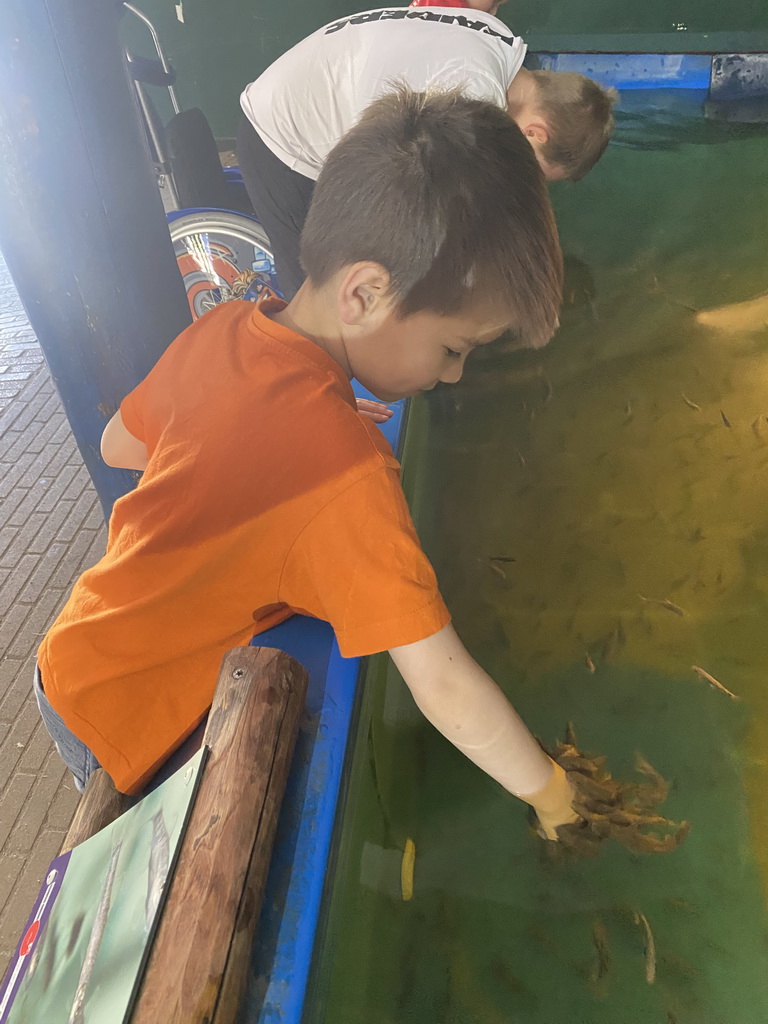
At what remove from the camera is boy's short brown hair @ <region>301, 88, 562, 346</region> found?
112 centimetres

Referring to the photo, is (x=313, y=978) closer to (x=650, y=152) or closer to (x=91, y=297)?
(x=91, y=297)

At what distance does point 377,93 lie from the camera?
198 centimetres

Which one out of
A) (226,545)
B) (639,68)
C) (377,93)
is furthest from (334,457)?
(639,68)

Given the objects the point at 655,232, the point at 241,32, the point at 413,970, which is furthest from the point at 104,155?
the point at 241,32

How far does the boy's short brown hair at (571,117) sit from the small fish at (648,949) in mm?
2021

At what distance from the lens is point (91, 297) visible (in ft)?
5.48

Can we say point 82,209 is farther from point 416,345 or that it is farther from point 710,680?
point 710,680

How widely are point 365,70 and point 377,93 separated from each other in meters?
0.10

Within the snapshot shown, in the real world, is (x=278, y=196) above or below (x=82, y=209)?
below

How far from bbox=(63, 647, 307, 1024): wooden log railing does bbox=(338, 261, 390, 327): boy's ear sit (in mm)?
570

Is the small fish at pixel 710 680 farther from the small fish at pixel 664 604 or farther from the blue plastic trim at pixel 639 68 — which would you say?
the blue plastic trim at pixel 639 68

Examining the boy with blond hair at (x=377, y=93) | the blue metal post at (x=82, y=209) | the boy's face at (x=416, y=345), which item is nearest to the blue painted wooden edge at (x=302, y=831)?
the boy's face at (x=416, y=345)

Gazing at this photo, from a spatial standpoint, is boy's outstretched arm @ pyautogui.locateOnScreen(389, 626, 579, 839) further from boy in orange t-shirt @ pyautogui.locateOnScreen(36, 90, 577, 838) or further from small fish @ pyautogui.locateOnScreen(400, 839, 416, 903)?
small fish @ pyautogui.locateOnScreen(400, 839, 416, 903)

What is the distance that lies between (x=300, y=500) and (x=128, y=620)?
35cm
